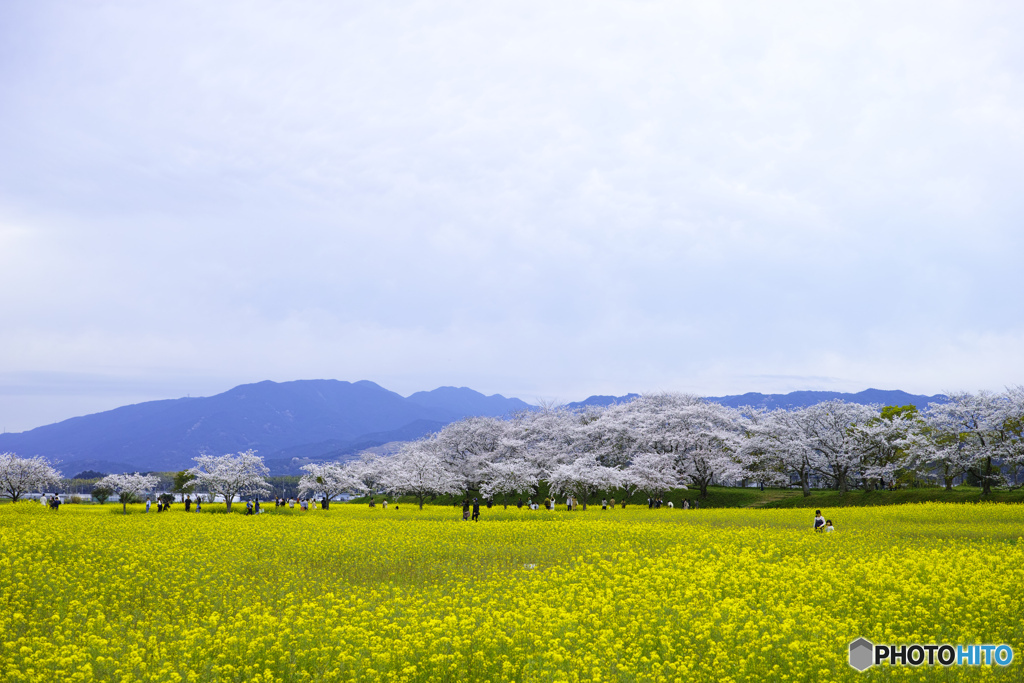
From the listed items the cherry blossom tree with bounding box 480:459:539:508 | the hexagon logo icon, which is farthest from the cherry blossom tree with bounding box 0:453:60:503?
the hexagon logo icon

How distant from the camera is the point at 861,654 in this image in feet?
35.7

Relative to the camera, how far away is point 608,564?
18.7 metres

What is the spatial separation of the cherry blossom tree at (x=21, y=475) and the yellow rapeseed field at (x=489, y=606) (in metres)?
52.8

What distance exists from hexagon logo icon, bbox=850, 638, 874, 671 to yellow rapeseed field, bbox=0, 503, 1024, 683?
Result: 0.97ft

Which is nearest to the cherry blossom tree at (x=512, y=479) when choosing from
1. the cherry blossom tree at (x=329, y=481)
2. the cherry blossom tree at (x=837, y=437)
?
the cherry blossom tree at (x=329, y=481)

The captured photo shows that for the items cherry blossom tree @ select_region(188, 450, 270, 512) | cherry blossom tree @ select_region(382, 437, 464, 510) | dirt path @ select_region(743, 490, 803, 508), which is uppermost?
cherry blossom tree @ select_region(188, 450, 270, 512)

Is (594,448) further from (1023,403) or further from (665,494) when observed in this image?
(1023,403)

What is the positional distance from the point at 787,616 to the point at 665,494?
55698mm

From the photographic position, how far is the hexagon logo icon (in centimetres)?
1052

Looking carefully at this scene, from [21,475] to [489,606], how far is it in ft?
248

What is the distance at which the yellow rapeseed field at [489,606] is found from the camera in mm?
10141

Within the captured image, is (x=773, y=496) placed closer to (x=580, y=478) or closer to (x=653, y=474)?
(x=653, y=474)

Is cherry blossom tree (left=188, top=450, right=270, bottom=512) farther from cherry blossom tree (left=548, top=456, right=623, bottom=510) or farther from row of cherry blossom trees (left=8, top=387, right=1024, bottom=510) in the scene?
cherry blossom tree (left=548, top=456, right=623, bottom=510)

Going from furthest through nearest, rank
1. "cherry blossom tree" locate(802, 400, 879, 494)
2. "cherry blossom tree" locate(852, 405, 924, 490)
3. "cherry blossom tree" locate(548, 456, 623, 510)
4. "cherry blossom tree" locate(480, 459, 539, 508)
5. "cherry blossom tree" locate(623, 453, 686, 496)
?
"cherry blossom tree" locate(802, 400, 879, 494), "cherry blossom tree" locate(480, 459, 539, 508), "cherry blossom tree" locate(623, 453, 686, 496), "cherry blossom tree" locate(852, 405, 924, 490), "cherry blossom tree" locate(548, 456, 623, 510)
